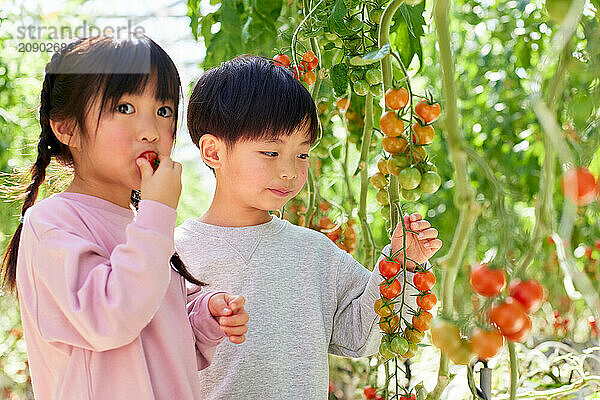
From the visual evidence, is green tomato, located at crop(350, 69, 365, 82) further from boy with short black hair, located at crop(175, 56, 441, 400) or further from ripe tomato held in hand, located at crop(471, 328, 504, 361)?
ripe tomato held in hand, located at crop(471, 328, 504, 361)

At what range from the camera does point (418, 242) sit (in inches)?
37.6

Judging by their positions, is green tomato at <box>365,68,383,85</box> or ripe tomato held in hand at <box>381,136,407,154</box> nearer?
ripe tomato held in hand at <box>381,136,407,154</box>

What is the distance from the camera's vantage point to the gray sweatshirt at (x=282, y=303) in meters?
1.02

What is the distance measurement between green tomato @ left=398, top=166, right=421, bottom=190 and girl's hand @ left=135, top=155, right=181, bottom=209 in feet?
0.86

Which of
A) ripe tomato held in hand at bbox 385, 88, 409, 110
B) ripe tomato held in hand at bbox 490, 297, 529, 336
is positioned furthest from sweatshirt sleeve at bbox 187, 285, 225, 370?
ripe tomato held in hand at bbox 490, 297, 529, 336

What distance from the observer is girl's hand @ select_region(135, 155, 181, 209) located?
2.67 ft

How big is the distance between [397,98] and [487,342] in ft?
0.93

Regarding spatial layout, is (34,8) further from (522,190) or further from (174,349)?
(174,349)

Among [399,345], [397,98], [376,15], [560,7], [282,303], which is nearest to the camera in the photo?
[560,7]

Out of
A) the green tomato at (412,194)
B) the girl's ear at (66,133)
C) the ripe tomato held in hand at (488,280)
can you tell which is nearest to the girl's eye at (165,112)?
the girl's ear at (66,133)

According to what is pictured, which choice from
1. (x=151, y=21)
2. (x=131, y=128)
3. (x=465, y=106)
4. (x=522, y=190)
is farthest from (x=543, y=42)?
(x=151, y=21)

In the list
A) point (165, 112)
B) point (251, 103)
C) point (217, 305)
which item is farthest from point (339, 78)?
point (217, 305)

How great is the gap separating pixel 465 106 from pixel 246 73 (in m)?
1.68

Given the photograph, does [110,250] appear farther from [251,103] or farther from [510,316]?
[510,316]
